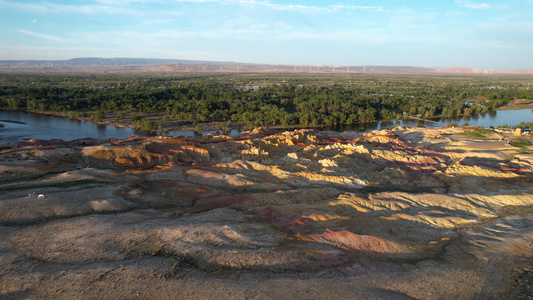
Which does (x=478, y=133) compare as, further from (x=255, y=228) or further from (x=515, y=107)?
(x=515, y=107)

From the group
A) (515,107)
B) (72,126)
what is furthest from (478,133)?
(72,126)

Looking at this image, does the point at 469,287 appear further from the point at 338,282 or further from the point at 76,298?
the point at 76,298

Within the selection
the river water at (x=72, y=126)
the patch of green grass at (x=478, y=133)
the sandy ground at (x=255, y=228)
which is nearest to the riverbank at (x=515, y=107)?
the river water at (x=72, y=126)

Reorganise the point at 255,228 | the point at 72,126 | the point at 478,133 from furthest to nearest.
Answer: the point at 72,126 < the point at 478,133 < the point at 255,228

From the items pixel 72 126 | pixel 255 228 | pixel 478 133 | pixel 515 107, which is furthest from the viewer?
pixel 515 107

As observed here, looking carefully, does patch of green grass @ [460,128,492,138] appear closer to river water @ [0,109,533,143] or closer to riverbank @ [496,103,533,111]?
river water @ [0,109,533,143]

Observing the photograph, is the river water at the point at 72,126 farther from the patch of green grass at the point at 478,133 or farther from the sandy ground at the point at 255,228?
the sandy ground at the point at 255,228

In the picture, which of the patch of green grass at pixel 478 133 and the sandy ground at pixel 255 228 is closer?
the sandy ground at pixel 255 228
